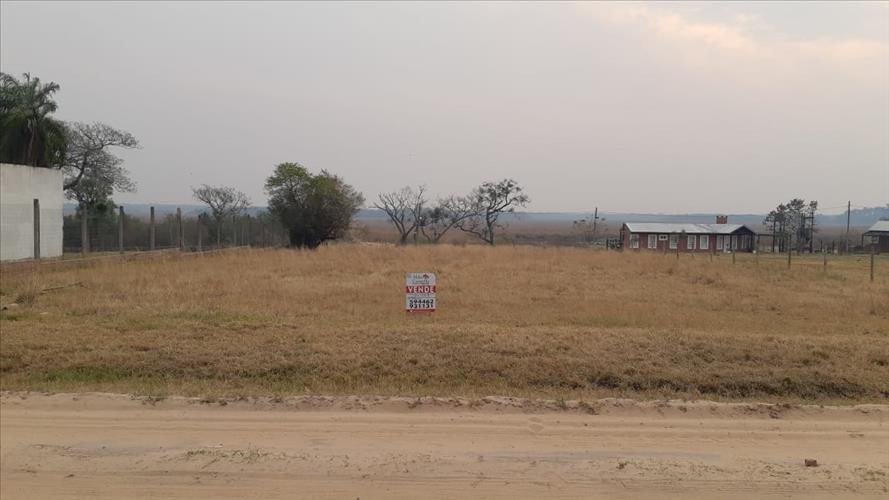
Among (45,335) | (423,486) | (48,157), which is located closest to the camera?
(423,486)

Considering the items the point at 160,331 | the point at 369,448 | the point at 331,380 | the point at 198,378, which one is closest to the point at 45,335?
the point at 160,331

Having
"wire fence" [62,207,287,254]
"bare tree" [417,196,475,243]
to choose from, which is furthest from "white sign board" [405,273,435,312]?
"bare tree" [417,196,475,243]

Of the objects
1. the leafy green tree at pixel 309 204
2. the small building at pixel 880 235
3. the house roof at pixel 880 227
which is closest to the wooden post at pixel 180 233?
the leafy green tree at pixel 309 204

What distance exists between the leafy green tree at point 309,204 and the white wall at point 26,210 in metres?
14.5

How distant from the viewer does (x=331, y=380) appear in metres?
7.09

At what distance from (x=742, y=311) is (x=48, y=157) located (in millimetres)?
31992

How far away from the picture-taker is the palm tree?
29906mm

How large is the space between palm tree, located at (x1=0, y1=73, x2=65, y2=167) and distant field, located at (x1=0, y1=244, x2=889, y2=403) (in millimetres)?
17221

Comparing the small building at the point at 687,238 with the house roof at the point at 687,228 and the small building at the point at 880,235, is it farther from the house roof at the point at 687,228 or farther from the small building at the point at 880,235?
the small building at the point at 880,235

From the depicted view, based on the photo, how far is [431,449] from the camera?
502cm

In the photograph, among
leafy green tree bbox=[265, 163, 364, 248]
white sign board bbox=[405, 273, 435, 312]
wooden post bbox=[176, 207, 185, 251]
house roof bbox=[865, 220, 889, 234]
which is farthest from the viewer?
house roof bbox=[865, 220, 889, 234]

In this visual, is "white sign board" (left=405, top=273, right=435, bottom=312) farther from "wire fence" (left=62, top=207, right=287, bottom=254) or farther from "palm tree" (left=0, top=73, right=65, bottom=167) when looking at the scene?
"palm tree" (left=0, top=73, right=65, bottom=167)

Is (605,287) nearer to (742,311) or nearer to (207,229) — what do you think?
(742,311)

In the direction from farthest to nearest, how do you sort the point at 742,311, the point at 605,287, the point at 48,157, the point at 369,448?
the point at 48,157
the point at 605,287
the point at 742,311
the point at 369,448
